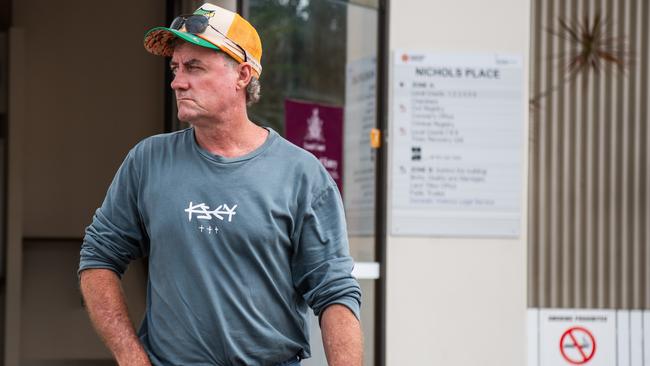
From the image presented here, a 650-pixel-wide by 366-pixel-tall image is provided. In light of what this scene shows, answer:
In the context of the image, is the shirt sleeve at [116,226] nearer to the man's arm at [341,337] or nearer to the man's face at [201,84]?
the man's face at [201,84]

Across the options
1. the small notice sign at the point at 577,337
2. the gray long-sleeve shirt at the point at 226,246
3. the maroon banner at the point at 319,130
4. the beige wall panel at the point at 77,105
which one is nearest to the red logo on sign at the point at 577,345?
the small notice sign at the point at 577,337

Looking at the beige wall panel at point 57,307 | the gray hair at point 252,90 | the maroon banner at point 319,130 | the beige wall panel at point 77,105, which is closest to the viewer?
the gray hair at point 252,90

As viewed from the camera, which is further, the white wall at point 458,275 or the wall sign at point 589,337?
the wall sign at point 589,337

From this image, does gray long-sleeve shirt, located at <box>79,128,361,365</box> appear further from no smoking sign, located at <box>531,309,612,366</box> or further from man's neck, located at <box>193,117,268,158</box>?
no smoking sign, located at <box>531,309,612,366</box>

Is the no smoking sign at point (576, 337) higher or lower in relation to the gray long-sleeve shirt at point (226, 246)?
lower

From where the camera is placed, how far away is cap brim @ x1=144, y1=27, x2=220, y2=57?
2748mm

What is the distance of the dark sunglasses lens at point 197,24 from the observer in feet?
9.11

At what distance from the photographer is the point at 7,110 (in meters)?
7.41

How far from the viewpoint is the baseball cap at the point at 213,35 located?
277 cm

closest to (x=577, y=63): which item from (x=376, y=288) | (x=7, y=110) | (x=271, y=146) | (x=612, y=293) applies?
(x=612, y=293)

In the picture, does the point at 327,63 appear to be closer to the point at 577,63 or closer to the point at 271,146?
the point at 577,63

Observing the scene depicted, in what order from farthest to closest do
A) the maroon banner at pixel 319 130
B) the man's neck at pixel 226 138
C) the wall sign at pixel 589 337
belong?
the wall sign at pixel 589 337 → the maroon banner at pixel 319 130 → the man's neck at pixel 226 138

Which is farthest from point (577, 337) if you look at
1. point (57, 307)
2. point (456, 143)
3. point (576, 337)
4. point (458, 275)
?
point (57, 307)

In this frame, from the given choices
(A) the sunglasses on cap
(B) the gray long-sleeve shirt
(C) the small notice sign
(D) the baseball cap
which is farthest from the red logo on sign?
(A) the sunglasses on cap
